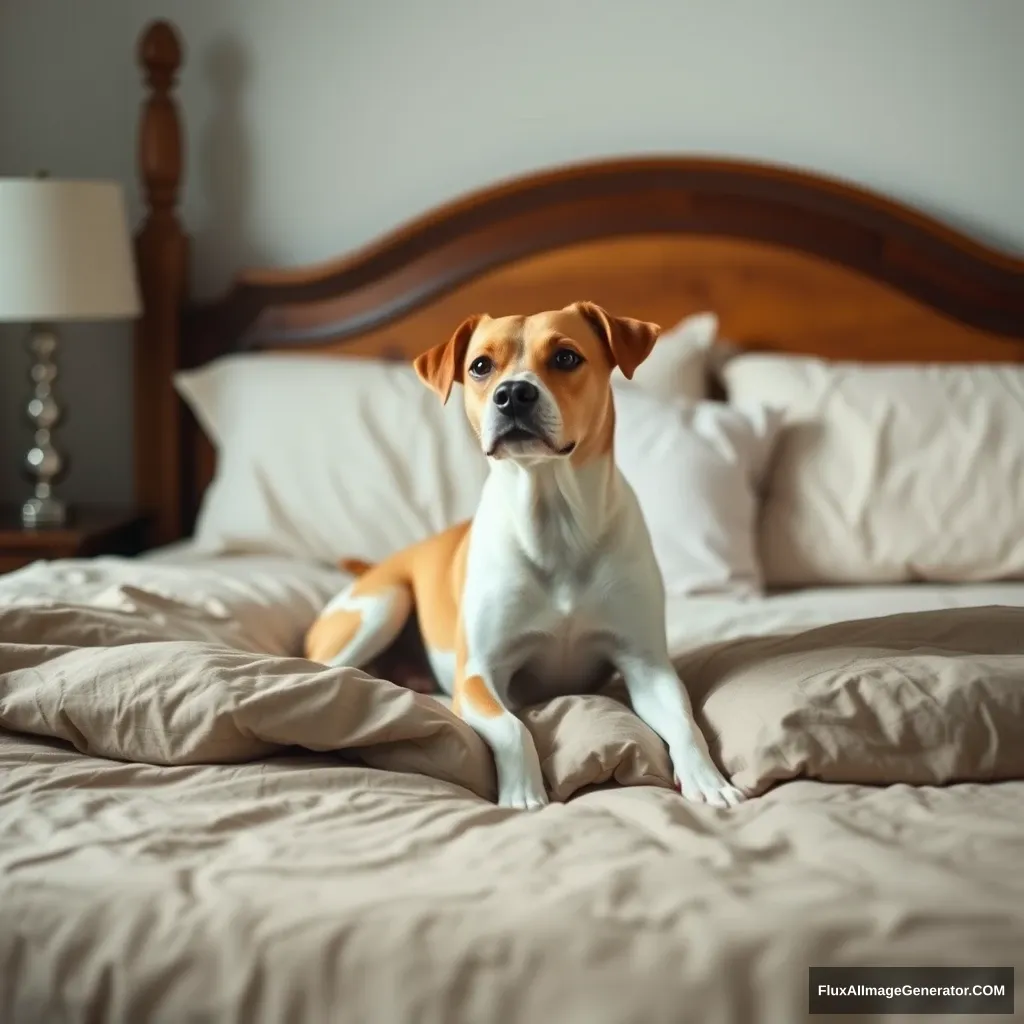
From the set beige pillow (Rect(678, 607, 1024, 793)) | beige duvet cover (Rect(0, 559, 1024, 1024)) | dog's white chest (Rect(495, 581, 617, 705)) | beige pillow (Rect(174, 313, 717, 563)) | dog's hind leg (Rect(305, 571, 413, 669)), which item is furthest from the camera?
beige pillow (Rect(174, 313, 717, 563))

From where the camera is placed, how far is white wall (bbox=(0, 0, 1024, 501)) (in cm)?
297

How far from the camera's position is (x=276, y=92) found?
3.15 m

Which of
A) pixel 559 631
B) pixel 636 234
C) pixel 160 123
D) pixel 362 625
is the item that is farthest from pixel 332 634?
pixel 160 123

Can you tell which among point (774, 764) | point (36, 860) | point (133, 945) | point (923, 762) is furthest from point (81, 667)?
point (923, 762)

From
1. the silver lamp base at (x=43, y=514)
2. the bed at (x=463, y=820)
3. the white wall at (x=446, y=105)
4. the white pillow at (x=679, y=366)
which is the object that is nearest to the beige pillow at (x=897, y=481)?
the bed at (x=463, y=820)

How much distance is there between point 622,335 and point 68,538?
1419mm

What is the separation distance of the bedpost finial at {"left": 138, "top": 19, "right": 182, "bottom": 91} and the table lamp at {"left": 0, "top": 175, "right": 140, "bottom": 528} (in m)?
0.35

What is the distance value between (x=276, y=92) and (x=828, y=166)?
1.27m

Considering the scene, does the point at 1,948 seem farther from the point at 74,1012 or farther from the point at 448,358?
the point at 448,358

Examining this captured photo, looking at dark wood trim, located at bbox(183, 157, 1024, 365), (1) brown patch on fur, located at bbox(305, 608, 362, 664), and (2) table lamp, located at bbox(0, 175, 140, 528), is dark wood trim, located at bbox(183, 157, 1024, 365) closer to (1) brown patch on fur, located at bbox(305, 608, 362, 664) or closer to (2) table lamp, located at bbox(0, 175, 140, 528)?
(2) table lamp, located at bbox(0, 175, 140, 528)

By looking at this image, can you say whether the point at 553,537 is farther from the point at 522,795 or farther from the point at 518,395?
the point at 522,795

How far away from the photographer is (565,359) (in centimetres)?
164

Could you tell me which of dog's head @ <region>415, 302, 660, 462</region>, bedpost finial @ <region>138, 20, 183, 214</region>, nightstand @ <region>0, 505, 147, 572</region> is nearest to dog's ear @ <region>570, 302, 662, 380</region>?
dog's head @ <region>415, 302, 660, 462</region>

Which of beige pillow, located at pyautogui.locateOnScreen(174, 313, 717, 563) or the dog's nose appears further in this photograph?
beige pillow, located at pyautogui.locateOnScreen(174, 313, 717, 563)
